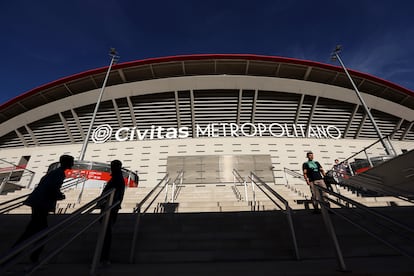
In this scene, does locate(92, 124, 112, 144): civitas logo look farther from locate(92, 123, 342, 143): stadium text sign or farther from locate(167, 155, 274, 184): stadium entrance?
locate(167, 155, 274, 184): stadium entrance

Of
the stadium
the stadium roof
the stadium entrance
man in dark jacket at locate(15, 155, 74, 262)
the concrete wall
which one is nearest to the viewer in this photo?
man in dark jacket at locate(15, 155, 74, 262)

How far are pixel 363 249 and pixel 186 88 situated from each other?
44.2 ft

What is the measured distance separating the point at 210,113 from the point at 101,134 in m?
8.67

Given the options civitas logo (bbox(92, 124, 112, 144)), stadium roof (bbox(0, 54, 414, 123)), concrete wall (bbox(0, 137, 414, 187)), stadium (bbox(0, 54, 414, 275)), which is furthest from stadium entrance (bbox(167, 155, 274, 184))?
stadium roof (bbox(0, 54, 414, 123))

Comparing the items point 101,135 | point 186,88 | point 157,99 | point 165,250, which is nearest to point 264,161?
point 186,88

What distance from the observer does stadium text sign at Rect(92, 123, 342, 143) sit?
14758mm

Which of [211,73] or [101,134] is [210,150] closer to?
[211,73]

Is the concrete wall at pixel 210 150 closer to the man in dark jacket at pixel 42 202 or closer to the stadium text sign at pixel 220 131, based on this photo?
the stadium text sign at pixel 220 131

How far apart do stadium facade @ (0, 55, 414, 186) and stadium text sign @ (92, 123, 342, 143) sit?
0.26 feet

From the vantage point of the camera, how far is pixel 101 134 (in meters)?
15.1

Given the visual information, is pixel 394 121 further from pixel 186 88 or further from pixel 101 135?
pixel 101 135

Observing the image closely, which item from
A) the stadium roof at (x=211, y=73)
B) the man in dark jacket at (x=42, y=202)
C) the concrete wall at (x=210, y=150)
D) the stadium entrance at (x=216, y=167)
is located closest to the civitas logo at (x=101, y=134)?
the concrete wall at (x=210, y=150)

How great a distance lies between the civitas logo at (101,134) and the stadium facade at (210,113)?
3.0 inches

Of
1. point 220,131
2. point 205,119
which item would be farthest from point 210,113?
point 220,131
